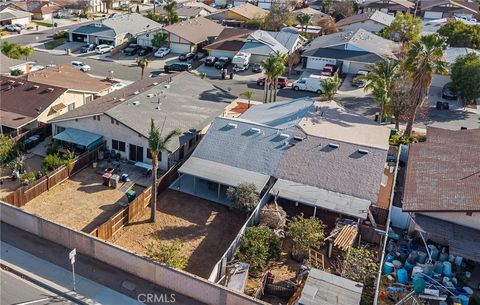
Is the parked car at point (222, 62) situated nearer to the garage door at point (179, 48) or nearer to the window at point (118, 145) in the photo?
the garage door at point (179, 48)

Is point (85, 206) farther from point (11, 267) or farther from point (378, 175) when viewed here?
point (378, 175)

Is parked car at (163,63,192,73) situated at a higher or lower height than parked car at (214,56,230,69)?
lower

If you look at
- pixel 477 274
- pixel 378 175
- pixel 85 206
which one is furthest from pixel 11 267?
pixel 477 274

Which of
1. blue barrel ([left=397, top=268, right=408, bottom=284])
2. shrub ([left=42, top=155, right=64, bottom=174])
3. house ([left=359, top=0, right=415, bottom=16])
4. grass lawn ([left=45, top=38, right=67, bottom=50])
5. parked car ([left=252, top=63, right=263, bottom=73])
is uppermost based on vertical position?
house ([left=359, top=0, right=415, bottom=16])

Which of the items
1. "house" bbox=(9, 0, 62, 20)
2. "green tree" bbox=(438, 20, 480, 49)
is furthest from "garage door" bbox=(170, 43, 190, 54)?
"green tree" bbox=(438, 20, 480, 49)

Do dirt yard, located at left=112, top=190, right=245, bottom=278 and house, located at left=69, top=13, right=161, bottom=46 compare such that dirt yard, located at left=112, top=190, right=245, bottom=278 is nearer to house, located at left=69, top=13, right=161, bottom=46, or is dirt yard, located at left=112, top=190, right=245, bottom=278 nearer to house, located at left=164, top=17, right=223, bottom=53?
house, located at left=164, top=17, right=223, bottom=53

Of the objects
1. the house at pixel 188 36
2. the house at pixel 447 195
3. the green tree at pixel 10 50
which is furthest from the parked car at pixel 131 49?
the house at pixel 447 195
